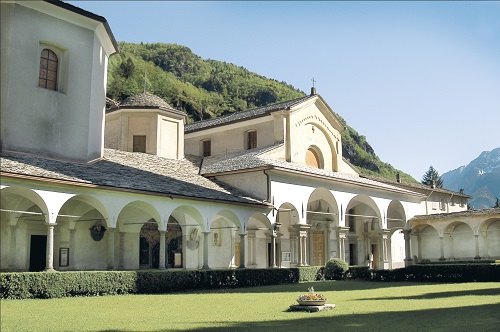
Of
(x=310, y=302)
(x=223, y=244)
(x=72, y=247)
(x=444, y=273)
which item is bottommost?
(x=310, y=302)

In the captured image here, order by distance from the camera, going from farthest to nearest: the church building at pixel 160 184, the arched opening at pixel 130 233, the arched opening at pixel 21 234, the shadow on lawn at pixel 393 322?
the arched opening at pixel 130 233 < the church building at pixel 160 184 < the arched opening at pixel 21 234 < the shadow on lawn at pixel 393 322

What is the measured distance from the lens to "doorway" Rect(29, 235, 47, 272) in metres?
23.4

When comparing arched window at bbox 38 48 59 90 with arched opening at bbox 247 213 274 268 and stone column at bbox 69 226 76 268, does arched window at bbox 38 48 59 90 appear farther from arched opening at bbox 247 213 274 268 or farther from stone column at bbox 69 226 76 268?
arched opening at bbox 247 213 274 268

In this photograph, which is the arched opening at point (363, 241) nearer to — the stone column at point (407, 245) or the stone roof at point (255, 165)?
the stone column at point (407, 245)

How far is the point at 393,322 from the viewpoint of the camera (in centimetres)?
1252

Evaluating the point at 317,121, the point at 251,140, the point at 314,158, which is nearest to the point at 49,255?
the point at 251,140

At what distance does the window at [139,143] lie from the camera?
3412 centimetres

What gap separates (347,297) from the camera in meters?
19.5

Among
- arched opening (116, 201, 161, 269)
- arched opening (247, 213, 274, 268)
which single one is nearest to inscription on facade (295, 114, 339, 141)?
arched opening (247, 213, 274, 268)

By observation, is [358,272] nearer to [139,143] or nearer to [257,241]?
[257,241]

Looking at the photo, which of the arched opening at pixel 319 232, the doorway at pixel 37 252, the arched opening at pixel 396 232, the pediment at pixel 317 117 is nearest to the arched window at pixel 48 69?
the doorway at pixel 37 252

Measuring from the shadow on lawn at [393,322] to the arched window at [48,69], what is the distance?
15.9 meters

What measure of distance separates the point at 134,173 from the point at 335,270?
1293 cm

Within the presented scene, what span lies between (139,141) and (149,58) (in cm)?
8447
